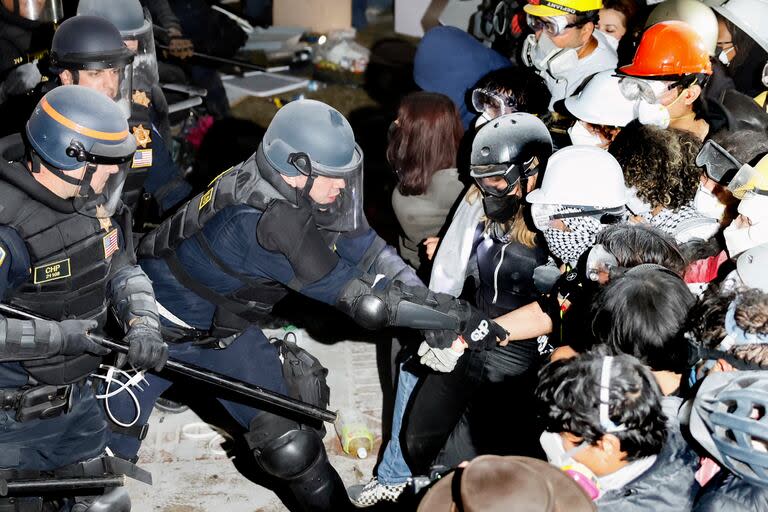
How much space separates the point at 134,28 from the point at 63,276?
2.27 m

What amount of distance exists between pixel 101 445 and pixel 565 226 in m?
2.33

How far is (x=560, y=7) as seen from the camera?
536 centimetres

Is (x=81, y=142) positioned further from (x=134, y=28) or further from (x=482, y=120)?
(x=482, y=120)

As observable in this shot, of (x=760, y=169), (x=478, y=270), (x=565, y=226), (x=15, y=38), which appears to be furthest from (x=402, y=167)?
(x=15, y=38)

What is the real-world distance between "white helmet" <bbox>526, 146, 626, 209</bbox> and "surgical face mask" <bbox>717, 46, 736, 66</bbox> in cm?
235

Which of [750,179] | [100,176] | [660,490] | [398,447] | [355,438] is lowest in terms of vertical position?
[355,438]

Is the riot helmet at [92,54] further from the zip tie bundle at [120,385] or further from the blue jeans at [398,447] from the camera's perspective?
the blue jeans at [398,447]

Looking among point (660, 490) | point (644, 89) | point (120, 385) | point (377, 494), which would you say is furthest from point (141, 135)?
point (660, 490)

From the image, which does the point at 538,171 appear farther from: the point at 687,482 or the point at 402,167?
the point at 687,482

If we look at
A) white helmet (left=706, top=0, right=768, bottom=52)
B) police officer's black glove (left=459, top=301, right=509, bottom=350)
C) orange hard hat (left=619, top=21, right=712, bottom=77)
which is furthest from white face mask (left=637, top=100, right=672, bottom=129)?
→ police officer's black glove (left=459, top=301, right=509, bottom=350)

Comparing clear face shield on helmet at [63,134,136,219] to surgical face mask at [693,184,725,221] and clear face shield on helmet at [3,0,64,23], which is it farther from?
clear face shield on helmet at [3,0,64,23]

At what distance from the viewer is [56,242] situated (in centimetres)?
350

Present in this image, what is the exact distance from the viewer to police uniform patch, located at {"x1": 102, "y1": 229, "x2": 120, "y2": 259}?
3.71 metres

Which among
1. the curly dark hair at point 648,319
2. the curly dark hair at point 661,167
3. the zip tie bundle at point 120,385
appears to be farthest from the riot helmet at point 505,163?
the zip tie bundle at point 120,385
